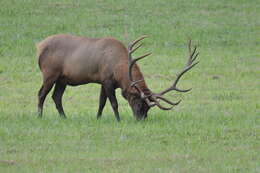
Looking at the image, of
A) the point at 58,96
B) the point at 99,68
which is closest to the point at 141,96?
the point at 99,68

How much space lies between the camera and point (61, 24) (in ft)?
83.8

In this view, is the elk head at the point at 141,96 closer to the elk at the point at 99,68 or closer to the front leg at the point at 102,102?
the elk at the point at 99,68

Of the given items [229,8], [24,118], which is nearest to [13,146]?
[24,118]

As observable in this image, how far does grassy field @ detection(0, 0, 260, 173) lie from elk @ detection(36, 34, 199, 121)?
1.31 ft

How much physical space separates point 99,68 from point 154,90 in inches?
174

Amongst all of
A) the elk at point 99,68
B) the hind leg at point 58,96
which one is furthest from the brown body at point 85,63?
the hind leg at point 58,96

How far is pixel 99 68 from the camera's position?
13.8 m

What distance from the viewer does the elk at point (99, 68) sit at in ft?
44.0

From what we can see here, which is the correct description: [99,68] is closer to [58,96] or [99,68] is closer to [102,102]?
[102,102]

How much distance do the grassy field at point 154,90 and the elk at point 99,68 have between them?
0.40 m

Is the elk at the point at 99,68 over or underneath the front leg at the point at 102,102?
over

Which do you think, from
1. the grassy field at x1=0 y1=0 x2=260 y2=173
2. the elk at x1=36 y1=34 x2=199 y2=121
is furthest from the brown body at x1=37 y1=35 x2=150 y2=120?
the grassy field at x1=0 y1=0 x2=260 y2=173

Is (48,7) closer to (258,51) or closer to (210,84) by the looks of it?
(258,51)

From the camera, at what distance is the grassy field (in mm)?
10445
